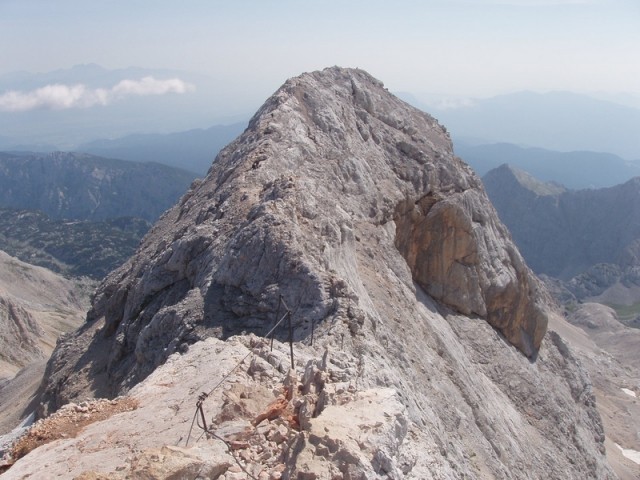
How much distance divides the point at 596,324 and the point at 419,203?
518 ft

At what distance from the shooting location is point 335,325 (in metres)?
21.2

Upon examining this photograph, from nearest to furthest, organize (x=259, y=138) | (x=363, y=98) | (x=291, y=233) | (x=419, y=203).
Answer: (x=291, y=233)
(x=259, y=138)
(x=419, y=203)
(x=363, y=98)

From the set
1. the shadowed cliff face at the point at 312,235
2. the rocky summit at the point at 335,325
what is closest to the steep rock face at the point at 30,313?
the shadowed cliff face at the point at 312,235

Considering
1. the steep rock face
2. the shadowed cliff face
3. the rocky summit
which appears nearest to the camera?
the rocky summit

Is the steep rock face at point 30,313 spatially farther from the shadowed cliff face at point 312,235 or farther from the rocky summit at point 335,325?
the rocky summit at point 335,325

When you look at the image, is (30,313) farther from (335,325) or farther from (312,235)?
(335,325)

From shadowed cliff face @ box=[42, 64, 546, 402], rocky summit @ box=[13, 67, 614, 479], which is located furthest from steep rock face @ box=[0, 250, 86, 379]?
rocky summit @ box=[13, 67, 614, 479]

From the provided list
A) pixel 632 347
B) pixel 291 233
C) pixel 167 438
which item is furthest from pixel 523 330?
pixel 632 347

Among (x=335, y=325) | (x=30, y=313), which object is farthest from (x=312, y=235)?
(x=30, y=313)

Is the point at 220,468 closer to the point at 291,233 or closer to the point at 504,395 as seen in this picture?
the point at 291,233

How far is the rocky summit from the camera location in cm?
1370

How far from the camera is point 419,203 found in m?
44.9

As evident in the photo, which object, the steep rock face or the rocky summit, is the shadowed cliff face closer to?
the rocky summit

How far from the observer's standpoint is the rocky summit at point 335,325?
13.7 meters
